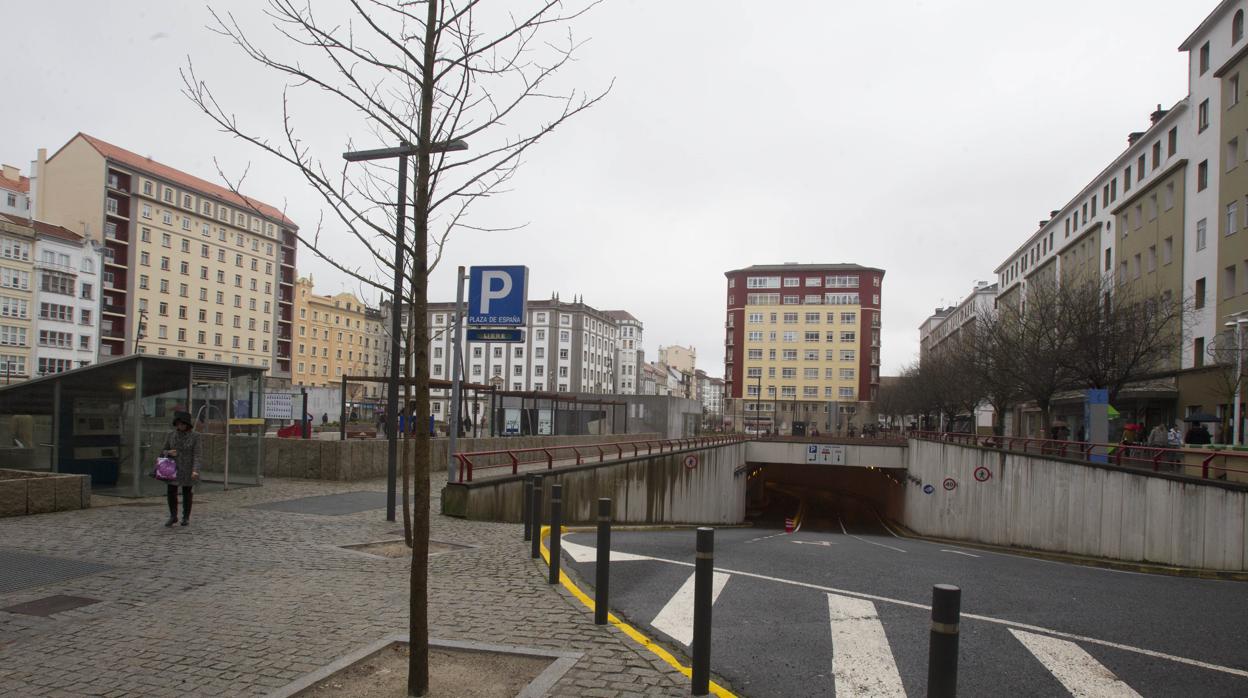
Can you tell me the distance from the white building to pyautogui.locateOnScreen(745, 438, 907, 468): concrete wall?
58.0 m

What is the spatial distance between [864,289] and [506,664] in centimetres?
10257

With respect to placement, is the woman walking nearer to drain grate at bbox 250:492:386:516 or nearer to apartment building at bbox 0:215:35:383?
drain grate at bbox 250:492:386:516

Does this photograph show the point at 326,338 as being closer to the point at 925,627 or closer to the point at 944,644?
the point at 925,627

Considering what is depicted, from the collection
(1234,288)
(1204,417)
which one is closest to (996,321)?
(1234,288)

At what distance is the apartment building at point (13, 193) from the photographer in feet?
237

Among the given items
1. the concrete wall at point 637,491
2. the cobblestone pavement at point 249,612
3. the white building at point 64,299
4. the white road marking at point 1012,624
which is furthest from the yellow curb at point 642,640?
the white building at point 64,299

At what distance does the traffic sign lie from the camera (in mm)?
13741

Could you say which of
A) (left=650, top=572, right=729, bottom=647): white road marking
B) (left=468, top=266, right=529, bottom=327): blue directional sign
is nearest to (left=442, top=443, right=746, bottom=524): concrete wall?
(left=468, top=266, right=529, bottom=327): blue directional sign

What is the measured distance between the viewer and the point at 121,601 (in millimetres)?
6684

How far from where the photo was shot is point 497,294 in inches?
543

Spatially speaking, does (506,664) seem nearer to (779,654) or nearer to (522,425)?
(779,654)

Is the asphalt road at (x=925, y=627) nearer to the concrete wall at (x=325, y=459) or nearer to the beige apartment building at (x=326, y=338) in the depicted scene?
the concrete wall at (x=325, y=459)

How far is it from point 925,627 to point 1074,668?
1.26 meters

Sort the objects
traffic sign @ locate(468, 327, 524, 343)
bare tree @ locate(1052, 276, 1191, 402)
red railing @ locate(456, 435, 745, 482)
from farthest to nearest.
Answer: bare tree @ locate(1052, 276, 1191, 402) < red railing @ locate(456, 435, 745, 482) < traffic sign @ locate(468, 327, 524, 343)
